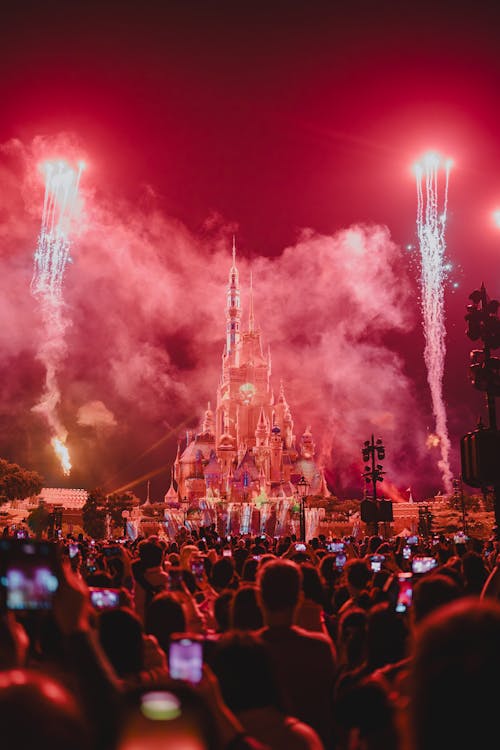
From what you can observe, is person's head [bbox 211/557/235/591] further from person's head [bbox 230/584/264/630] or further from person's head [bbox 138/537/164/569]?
person's head [bbox 230/584/264/630]

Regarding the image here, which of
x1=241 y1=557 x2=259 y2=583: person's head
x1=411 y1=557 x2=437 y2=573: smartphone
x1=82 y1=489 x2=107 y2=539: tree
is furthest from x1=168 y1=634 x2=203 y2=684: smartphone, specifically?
x1=82 y1=489 x2=107 y2=539: tree

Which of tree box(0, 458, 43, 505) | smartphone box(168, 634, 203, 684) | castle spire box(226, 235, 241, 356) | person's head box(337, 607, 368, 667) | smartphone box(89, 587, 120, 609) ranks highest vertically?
castle spire box(226, 235, 241, 356)

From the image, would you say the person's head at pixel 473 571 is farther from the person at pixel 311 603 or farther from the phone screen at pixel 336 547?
the phone screen at pixel 336 547

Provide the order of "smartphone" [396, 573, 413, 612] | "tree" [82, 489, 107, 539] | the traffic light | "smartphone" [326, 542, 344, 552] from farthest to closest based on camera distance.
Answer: "tree" [82, 489, 107, 539], "smartphone" [326, 542, 344, 552], the traffic light, "smartphone" [396, 573, 413, 612]

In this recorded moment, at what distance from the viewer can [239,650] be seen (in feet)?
10.2

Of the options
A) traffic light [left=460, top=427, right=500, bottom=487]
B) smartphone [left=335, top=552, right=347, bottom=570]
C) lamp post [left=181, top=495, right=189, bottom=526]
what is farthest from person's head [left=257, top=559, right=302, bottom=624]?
lamp post [left=181, top=495, right=189, bottom=526]

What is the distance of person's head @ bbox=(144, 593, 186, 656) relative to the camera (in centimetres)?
548

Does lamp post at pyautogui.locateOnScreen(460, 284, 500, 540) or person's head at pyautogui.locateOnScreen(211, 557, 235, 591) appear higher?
lamp post at pyautogui.locateOnScreen(460, 284, 500, 540)

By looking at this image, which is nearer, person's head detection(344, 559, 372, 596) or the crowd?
the crowd

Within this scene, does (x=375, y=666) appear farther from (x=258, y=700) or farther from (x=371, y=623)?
(x=258, y=700)

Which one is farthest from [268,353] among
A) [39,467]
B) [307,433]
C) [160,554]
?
[160,554]

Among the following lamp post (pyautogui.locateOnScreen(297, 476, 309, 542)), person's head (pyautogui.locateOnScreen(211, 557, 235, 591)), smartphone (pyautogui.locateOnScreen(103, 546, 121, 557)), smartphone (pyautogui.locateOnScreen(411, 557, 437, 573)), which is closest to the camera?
person's head (pyautogui.locateOnScreen(211, 557, 235, 591))

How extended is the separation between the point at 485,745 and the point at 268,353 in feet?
427

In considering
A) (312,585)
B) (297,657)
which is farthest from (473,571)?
(297,657)
